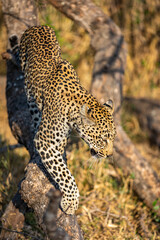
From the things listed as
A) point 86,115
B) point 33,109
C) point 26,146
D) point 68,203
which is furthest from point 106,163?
point 86,115

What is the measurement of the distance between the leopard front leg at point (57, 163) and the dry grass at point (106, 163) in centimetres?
38

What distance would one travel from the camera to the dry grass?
223 inches

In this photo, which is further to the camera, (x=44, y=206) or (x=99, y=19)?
(x=99, y=19)

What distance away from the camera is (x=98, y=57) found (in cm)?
699

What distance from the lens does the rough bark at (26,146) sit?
4105 millimetres

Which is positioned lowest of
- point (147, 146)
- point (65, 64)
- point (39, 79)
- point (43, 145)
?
point (147, 146)

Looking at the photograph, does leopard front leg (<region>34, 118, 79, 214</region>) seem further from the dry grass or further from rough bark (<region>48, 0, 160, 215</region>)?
rough bark (<region>48, 0, 160, 215</region>)

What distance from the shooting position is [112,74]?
672 cm

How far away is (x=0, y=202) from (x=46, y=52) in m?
2.71

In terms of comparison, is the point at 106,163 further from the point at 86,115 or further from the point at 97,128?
the point at 86,115

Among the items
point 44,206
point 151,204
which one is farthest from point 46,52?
point 151,204

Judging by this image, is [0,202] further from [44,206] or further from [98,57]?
[98,57]

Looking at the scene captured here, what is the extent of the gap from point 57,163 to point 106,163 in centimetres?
298

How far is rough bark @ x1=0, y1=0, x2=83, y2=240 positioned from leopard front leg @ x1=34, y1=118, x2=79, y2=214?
17 centimetres
